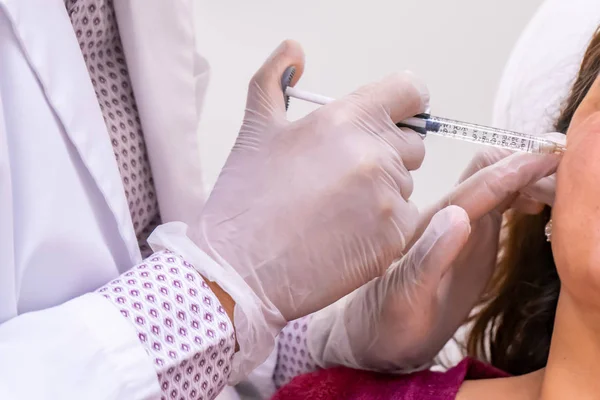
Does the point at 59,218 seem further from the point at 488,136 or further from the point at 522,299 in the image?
the point at 522,299

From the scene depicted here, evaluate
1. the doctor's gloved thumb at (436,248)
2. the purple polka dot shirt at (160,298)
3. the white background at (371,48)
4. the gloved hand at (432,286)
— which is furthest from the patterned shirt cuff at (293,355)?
the white background at (371,48)

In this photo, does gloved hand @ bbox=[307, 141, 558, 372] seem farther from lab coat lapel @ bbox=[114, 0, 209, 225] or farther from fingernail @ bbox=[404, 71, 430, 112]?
lab coat lapel @ bbox=[114, 0, 209, 225]

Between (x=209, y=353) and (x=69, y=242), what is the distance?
206mm

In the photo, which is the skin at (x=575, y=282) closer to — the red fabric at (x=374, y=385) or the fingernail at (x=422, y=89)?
the red fabric at (x=374, y=385)

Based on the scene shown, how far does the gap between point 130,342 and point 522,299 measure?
33.2 inches

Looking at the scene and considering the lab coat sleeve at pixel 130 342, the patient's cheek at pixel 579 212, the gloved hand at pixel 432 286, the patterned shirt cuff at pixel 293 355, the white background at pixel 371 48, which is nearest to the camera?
the lab coat sleeve at pixel 130 342

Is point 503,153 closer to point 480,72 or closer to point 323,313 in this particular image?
point 323,313

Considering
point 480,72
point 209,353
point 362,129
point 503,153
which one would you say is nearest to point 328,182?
point 362,129

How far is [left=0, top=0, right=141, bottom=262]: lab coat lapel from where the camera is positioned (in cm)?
73

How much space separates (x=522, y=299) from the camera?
4.19 feet

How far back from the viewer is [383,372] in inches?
43.1

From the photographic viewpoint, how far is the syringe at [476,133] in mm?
898

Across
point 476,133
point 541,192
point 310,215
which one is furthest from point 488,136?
point 310,215

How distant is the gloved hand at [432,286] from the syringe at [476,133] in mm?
17
